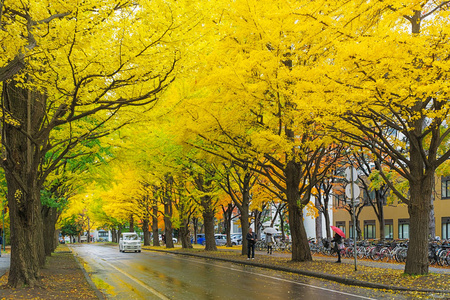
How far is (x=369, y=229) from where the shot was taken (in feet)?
177

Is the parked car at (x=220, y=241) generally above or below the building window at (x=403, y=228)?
below

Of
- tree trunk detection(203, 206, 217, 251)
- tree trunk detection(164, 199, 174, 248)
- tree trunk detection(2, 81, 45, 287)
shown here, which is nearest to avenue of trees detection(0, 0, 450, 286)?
tree trunk detection(2, 81, 45, 287)

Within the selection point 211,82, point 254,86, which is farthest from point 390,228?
point 254,86

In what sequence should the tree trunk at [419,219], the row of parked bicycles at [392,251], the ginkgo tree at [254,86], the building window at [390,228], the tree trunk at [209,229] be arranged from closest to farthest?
the tree trunk at [419,219] < the ginkgo tree at [254,86] < the row of parked bicycles at [392,251] < the tree trunk at [209,229] < the building window at [390,228]

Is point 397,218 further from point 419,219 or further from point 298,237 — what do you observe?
point 419,219

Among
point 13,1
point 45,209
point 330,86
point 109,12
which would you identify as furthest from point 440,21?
point 45,209

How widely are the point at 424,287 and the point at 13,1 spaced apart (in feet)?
38.3

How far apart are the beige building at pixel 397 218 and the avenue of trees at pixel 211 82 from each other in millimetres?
24474

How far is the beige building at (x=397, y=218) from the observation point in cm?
4384

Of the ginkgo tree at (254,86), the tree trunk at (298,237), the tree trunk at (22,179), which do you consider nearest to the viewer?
the tree trunk at (22,179)

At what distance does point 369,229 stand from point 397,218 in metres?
5.05

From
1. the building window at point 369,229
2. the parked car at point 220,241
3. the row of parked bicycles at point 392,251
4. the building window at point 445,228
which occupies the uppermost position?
the row of parked bicycles at point 392,251

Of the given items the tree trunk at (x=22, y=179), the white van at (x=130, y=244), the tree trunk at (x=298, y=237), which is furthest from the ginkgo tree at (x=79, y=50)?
the white van at (x=130, y=244)

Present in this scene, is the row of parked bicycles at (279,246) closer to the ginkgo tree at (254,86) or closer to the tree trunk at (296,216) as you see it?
the tree trunk at (296,216)
